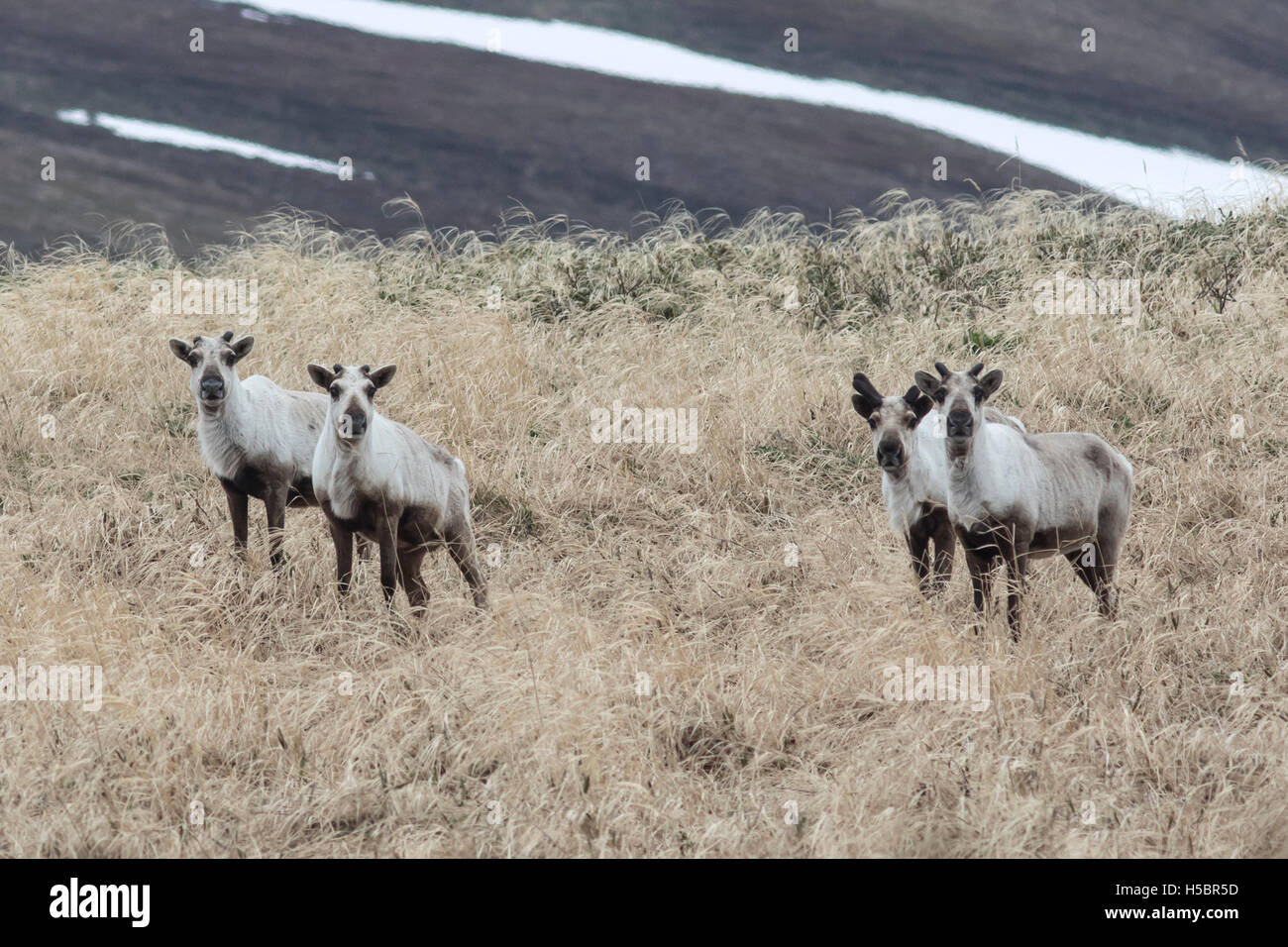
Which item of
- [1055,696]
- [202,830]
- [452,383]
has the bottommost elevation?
[202,830]

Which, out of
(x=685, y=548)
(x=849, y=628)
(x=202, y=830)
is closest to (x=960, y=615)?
(x=849, y=628)

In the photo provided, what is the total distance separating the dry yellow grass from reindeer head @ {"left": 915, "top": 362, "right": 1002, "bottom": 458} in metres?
0.96

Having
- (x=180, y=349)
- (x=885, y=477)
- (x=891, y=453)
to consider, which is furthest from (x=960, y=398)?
(x=180, y=349)

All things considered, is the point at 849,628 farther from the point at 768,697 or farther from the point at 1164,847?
the point at 1164,847

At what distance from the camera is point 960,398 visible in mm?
6355

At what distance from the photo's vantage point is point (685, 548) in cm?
805

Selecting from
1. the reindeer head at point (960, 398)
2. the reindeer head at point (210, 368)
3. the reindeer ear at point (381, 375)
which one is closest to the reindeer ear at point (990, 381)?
the reindeer head at point (960, 398)

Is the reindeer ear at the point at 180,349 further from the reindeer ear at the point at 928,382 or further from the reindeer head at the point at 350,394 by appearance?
the reindeer ear at the point at 928,382

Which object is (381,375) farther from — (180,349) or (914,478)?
(914,478)

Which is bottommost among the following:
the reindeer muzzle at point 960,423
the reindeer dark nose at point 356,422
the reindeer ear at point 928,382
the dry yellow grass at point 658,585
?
the dry yellow grass at point 658,585

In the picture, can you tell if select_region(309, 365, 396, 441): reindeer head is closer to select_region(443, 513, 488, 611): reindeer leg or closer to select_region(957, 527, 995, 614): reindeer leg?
select_region(443, 513, 488, 611): reindeer leg

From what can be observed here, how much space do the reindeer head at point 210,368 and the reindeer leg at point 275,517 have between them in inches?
22.8

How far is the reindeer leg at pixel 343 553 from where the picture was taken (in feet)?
22.0

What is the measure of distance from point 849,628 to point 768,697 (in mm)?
765
